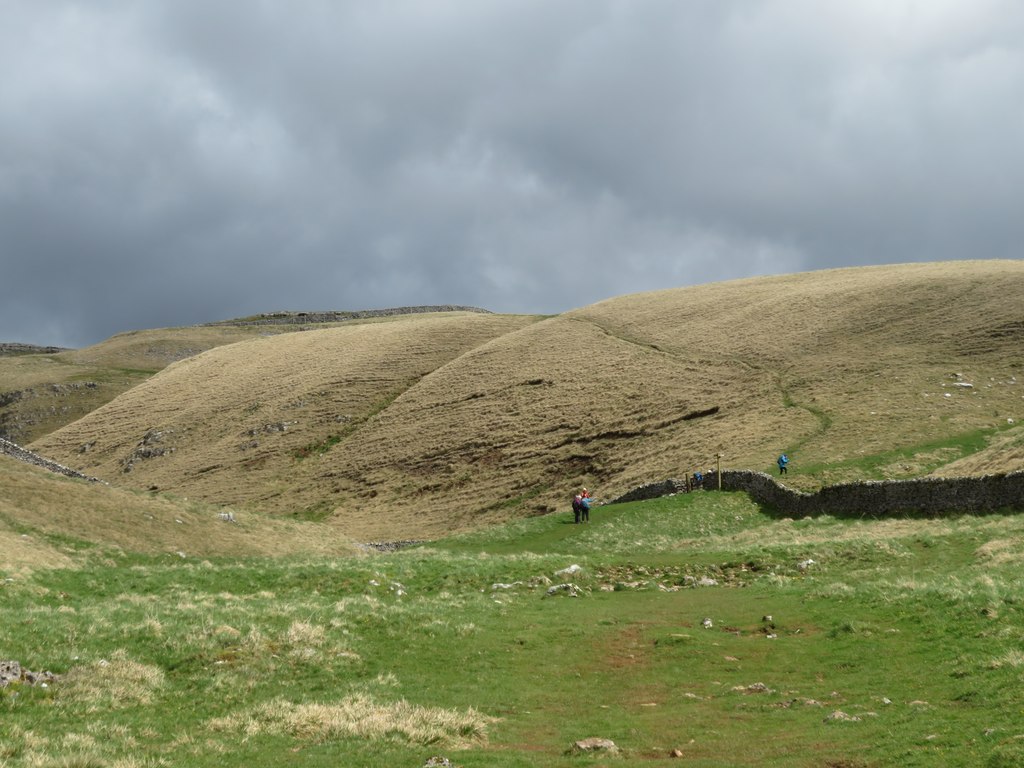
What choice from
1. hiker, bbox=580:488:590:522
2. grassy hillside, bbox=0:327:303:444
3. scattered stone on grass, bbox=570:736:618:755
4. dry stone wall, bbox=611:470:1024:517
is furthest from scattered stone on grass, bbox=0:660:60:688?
grassy hillside, bbox=0:327:303:444

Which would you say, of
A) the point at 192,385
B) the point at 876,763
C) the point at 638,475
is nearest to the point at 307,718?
the point at 876,763

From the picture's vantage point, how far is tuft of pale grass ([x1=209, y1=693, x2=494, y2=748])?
14.0 meters

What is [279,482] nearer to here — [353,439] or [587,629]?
[353,439]

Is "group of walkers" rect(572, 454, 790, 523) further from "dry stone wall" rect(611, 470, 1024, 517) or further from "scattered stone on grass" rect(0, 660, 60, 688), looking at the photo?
"scattered stone on grass" rect(0, 660, 60, 688)

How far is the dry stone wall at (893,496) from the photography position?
107 feet

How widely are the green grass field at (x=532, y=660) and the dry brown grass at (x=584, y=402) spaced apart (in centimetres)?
1800

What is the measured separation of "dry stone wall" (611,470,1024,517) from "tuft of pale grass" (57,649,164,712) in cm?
2766

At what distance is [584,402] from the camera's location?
251ft

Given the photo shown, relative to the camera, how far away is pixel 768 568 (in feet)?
93.0

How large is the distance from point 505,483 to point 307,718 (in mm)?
52483

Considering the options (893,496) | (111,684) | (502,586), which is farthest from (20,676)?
(893,496)

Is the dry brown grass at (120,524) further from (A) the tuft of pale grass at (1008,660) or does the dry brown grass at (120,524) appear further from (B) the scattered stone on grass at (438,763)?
(A) the tuft of pale grass at (1008,660)

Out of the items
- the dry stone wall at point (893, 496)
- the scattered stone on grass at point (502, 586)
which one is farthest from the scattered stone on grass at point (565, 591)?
the dry stone wall at point (893, 496)

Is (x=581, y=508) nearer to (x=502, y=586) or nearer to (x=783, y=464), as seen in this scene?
(x=783, y=464)
